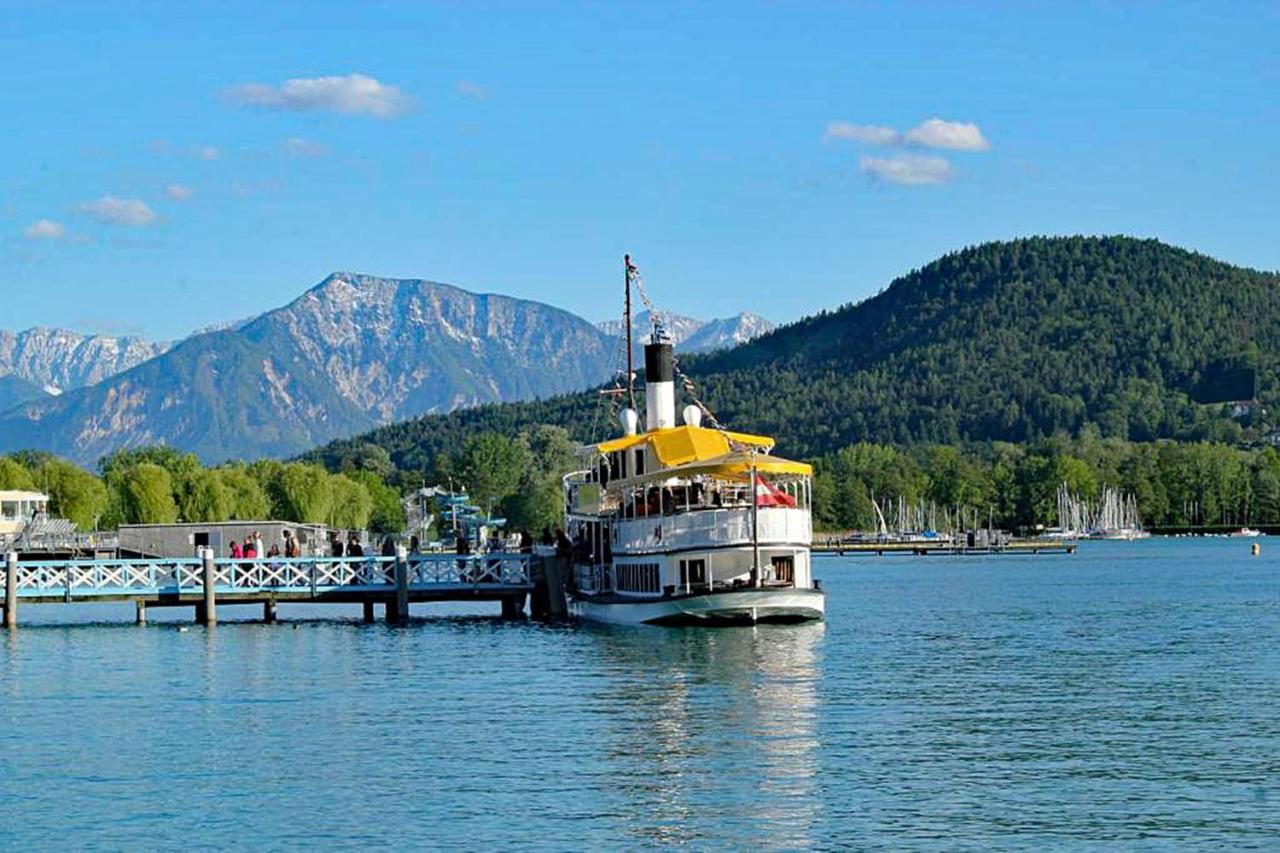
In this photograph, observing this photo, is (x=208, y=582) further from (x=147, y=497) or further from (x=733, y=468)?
(x=147, y=497)

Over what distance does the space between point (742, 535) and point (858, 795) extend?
36.0 metres

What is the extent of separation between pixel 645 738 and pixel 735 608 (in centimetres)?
2809

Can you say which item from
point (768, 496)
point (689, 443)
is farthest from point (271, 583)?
point (768, 496)

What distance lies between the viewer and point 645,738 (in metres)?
46.1

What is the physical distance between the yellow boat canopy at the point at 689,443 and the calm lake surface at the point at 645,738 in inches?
267

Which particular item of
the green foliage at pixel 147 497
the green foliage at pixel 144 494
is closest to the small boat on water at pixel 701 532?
the green foliage at pixel 147 497

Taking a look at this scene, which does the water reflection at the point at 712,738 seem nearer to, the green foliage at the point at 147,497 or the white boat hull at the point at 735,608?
the white boat hull at the point at 735,608

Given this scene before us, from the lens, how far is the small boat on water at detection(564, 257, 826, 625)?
74125mm

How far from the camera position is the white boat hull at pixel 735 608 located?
73.9m

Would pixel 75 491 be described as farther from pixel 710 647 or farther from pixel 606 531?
pixel 710 647

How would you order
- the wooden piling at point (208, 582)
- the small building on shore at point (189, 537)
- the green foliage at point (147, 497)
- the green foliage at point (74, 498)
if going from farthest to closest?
the green foliage at point (147, 497), the green foliage at point (74, 498), the small building on shore at point (189, 537), the wooden piling at point (208, 582)

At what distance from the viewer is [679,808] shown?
37.2 m

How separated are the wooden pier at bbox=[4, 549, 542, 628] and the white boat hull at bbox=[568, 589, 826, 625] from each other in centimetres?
1328

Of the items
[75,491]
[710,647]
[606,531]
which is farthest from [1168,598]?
[75,491]
